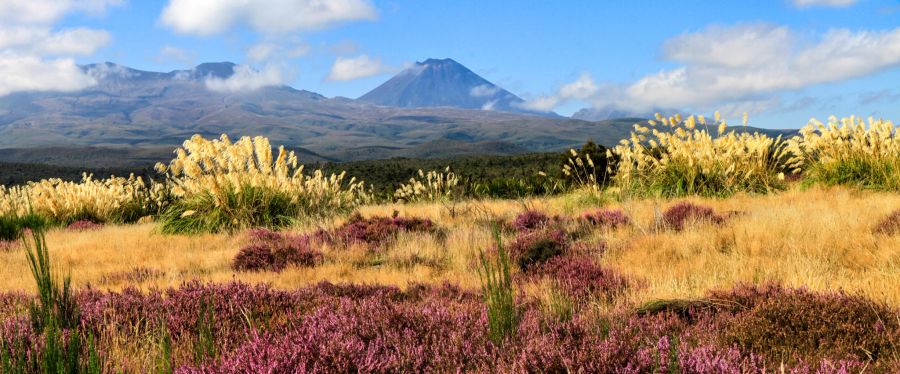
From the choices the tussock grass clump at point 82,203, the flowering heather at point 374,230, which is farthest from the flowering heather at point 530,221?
the tussock grass clump at point 82,203

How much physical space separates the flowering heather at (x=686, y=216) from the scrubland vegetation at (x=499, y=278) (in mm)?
59

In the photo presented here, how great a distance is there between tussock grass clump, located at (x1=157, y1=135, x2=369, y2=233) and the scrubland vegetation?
0.14 feet

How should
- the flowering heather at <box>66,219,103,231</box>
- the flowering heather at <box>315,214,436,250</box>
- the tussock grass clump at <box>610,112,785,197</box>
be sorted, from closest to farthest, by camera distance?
1. the flowering heather at <box>315,214,436,250</box>
2. the tussock grass clump at <box>610,112,785,197</box>
3. the flowering heather at <box>66,219,103,231</box>

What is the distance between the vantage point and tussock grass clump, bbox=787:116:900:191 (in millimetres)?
10609

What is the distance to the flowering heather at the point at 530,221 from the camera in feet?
27.1

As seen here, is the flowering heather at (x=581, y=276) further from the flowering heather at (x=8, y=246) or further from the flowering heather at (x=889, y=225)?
the flowering heather at (x=8, y=246)

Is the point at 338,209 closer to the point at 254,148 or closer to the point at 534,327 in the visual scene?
the point at 254,148

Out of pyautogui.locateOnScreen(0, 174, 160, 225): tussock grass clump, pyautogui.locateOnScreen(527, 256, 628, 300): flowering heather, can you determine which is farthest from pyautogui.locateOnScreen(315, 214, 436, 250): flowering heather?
pyautogui.locateOnScreen(0, 174, 160, 225): tussock grass clump

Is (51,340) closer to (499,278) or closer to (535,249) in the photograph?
(499,278)

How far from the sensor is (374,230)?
8.32 m

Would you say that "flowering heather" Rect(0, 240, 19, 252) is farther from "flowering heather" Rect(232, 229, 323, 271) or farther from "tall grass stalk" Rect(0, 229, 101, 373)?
"tall grass stalk" Rect(0, 229, 101, 373)

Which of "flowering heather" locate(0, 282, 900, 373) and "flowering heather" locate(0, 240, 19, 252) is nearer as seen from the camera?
"flowering heather" locate(0, 282, 900, 373)

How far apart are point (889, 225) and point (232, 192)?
912cm

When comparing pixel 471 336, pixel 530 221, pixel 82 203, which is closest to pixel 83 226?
pixel 82 203
